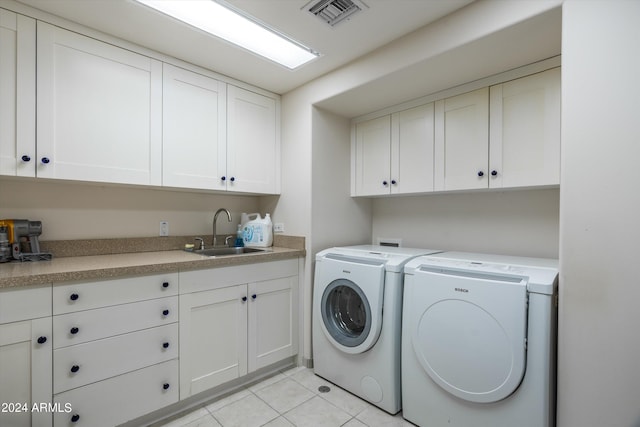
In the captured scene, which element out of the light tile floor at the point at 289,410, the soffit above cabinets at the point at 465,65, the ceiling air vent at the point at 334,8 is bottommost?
the light tile floor at the point at 289,410

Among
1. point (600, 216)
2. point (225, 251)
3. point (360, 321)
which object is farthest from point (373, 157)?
point (600, 216)

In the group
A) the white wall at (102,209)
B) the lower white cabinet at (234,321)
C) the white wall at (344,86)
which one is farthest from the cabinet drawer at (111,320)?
the white wall at (344,86)

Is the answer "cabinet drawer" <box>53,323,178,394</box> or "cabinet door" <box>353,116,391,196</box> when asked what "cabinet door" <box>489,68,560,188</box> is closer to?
"cabinet door" <box>353,116,391,196</box>

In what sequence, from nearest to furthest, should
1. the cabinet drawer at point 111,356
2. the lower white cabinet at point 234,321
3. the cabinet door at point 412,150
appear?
the cabinet drawer at point 111,356
the lower white cabinet at point 234,321
the cabinet door at point 412,150

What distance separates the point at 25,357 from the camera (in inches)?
52.0

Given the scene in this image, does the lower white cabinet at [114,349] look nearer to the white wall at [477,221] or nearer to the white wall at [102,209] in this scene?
the white wall at [102,209]

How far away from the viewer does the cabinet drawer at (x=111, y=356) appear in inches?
55.2

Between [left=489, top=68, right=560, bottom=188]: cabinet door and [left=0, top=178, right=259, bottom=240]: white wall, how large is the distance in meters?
2.19

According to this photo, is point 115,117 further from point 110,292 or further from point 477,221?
point 477,221

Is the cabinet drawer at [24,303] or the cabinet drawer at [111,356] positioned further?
the cabinet drawer at [111,356]

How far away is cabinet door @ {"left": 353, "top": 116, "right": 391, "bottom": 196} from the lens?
247cm

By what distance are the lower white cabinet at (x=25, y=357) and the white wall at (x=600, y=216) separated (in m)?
2.24

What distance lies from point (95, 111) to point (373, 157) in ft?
6.38

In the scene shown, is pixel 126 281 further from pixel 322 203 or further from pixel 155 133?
pixel 322 203
